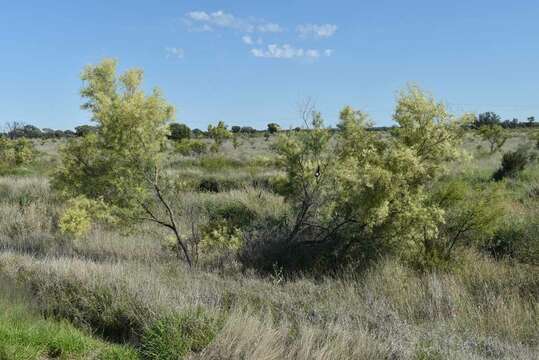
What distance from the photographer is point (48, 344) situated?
16.5ft

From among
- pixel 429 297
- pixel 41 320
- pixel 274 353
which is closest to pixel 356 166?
pixel 429 297

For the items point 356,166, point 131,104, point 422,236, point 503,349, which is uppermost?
point 131,104

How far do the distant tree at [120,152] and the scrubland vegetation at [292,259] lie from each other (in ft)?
0.10

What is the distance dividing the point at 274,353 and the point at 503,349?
2381mm

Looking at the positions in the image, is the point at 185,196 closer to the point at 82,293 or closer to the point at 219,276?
the point at 219,276

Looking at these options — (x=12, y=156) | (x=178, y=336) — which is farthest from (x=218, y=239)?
(x=12, y=156)

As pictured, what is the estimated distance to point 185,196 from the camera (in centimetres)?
1530

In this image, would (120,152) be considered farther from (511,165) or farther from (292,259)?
(511,165)

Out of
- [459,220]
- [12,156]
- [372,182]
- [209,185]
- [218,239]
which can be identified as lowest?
[218,239]

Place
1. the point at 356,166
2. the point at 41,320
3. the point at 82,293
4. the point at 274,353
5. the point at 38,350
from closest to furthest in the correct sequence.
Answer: the point at 274,353
the point at 38,350
the point at 41,320
the point at 82,293
the point at 356,166

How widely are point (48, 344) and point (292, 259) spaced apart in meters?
5.09

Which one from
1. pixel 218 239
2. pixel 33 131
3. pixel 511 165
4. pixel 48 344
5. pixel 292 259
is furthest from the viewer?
pixel 33 131

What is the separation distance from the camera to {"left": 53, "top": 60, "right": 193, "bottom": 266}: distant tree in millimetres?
8445

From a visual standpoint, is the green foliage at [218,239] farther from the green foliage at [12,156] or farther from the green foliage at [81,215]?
the green foliage at [12,156]
